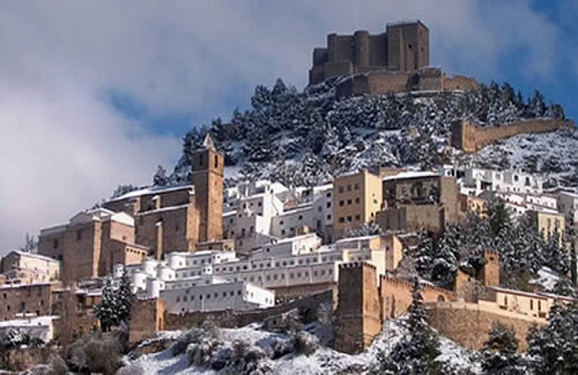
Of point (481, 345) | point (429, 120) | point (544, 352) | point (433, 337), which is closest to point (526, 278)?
point (481, 345)

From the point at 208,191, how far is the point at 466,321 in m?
33.3

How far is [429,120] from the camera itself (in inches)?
4747

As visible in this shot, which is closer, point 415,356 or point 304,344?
point 415,356

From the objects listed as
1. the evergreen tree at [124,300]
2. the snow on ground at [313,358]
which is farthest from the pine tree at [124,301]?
the snow on ground at [313,358]

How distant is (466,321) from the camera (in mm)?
66625

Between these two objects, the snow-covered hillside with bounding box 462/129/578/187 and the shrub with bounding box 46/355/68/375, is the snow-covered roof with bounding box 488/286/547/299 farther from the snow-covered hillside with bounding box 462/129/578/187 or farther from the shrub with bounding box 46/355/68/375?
the snow-covered hillside with bounding box 462/129/578/187

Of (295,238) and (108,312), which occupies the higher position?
(295,238)

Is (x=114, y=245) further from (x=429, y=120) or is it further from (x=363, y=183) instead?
(x=429, y=120)

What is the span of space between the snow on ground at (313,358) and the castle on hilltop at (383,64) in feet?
210

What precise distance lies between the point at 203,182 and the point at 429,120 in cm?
3198

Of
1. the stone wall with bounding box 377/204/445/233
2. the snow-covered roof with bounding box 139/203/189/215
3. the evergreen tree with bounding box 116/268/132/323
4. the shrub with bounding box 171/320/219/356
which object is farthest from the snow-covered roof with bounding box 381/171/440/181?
the shrub with bounding box 171/320/219/356

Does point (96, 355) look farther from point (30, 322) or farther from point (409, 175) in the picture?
point (409, 175)

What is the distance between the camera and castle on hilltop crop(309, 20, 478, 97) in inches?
5123

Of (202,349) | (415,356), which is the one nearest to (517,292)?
(202,349)
